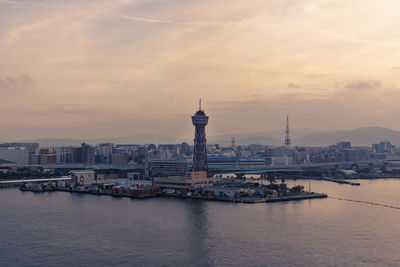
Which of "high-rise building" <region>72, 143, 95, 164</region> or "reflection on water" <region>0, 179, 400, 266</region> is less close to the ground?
"high-rise building" <region>72, 143, 95, 164</region>

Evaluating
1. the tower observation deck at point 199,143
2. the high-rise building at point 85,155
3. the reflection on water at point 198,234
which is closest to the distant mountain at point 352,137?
the high-rise building at point 85,155

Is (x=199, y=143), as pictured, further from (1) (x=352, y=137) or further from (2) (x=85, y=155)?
(1) (x=352, y=137)

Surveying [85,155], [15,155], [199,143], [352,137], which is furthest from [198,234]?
[352,137]

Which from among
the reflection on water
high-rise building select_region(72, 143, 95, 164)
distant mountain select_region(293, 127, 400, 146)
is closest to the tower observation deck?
the reflection on water

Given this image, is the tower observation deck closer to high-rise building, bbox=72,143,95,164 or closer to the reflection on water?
the reflection on water

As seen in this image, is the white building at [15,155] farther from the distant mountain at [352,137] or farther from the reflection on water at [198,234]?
the distant mountain at [352,137]

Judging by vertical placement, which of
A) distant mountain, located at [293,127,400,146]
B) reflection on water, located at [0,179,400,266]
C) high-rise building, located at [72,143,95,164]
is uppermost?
A: distant mountain, located at [293,127,400,146]

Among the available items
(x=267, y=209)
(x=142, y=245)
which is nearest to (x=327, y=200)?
(x=267, y=209)
